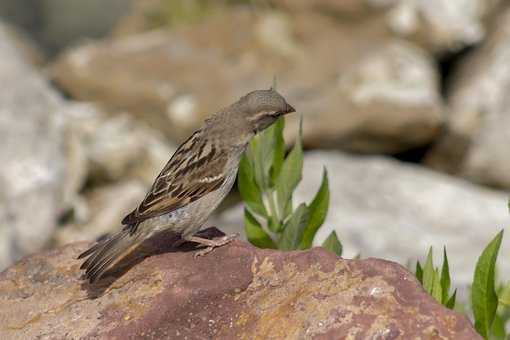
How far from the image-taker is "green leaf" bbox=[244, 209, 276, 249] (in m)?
5.74

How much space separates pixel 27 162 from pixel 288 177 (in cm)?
597

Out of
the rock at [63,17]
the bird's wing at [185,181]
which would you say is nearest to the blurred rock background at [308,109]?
the rock at [63,17]

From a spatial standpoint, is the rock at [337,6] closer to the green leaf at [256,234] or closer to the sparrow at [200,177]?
the sparrow at [200,177]

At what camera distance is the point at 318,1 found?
1361 centimetres

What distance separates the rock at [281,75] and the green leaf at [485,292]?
311 inches

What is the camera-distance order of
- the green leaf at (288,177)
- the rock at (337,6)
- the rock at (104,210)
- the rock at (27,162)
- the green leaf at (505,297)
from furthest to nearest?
the rock at (337,6)
the rock at (104,210)
the rock at (27,162)
the green leaf at (288,177)
the green leaf at (505,297)

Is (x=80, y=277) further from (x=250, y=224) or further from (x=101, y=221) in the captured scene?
(x=101, y=221)

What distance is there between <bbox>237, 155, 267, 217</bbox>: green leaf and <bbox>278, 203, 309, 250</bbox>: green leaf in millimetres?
187

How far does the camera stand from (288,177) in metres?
5.60

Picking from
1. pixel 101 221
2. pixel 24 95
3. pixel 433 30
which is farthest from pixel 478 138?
pixel 24 95

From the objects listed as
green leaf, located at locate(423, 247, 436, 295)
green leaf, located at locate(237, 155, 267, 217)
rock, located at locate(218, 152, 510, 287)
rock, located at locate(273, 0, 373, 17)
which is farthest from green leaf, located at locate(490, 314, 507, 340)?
rock, located at locate(273, 0, 373, 17)

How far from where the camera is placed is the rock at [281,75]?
12.6 metres

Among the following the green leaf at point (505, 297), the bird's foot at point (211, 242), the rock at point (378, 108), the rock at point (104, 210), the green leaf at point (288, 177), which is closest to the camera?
the green leaf at point (505, 297)

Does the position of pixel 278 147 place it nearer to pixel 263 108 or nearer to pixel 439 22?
pixel 263 108
